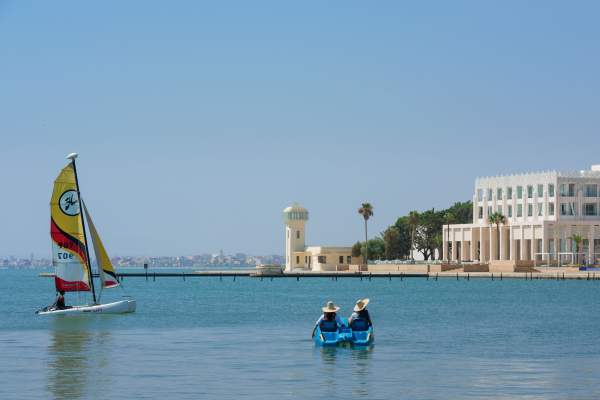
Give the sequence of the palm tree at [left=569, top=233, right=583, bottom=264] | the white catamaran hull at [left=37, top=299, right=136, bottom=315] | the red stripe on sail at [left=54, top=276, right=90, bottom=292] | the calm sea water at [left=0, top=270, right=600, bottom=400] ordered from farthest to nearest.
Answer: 1. the palm tree at [left=569, top=233, right=583, bottom=264]
2. the red stripe on sail at [left=54, top=276, right=90, bottom=292]
3. the white catamaran hull at [left=37, top=299, right=136, bottom=315]
4. the calm sea water at [left=0, top=270, right=600, bottom=400]

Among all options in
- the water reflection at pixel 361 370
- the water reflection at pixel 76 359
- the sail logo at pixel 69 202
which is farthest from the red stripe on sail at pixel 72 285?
the water reflection at pixel 361 370

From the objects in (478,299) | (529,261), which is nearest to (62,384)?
(478,299)

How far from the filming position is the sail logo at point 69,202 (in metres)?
72.9

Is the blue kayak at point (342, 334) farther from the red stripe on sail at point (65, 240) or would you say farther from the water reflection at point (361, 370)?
the red stripe on sail at point (65, 240)

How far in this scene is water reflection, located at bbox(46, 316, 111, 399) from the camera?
40.3 metres

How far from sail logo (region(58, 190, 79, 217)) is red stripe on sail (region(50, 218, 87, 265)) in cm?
109

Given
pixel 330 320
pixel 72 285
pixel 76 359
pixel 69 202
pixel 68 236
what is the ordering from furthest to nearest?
1. pixel 72 285
2. pixel 68 236
3. pixel 69 202
4. pixel 330 320
5. pixel 76 359

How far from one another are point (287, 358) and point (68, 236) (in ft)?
92.5

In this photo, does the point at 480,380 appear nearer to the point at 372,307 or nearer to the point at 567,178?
the point at 372,307

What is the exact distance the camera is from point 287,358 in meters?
49.6

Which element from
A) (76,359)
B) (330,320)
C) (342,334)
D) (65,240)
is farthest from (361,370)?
(65,240)

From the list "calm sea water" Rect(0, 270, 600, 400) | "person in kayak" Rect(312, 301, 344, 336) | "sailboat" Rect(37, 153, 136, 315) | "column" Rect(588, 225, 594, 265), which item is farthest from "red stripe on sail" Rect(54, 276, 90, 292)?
"column" Rect(588, 225, 594, 265)

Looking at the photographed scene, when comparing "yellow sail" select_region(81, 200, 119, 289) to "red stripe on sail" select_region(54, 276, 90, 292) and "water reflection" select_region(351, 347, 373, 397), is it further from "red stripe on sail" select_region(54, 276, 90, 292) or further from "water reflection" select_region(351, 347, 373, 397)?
"water reflection" select_region(351, 347, 373, 397)

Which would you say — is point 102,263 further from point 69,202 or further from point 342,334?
point 342,334
